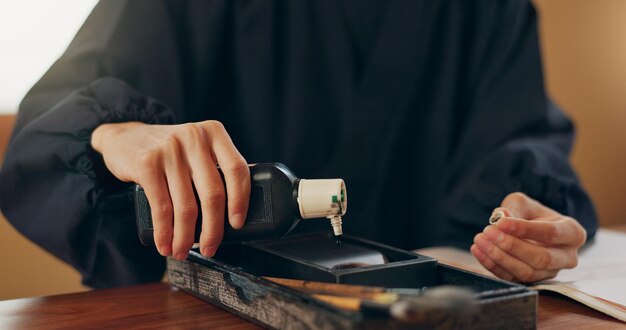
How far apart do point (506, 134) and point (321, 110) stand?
0.92 ft

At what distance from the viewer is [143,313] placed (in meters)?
0.59

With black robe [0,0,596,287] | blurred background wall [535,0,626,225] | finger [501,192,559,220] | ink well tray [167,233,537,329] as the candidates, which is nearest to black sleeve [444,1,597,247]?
black robe [0,0,596,287]

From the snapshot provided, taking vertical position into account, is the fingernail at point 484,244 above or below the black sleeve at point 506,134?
below

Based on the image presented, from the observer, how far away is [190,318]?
22.4 inches

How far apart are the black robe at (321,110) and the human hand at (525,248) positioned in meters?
0.20

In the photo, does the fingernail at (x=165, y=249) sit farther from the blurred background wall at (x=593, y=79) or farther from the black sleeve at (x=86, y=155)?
the blurred background wall at (x=593, y=79)

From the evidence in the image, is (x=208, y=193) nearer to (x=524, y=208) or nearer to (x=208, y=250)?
(x=208, y=250)

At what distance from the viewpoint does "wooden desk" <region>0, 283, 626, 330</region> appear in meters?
0.55

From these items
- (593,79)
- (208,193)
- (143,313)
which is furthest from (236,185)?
(593,79)

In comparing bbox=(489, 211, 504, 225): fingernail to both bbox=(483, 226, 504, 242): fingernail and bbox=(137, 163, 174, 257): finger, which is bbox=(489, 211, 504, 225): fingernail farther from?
bbox=(137, 163, 174, 257): finger

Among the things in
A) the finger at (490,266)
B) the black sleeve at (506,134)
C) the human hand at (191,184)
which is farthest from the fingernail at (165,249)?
the black sleeve at (506,134)

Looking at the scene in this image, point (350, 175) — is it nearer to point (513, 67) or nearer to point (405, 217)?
point (405, 217)

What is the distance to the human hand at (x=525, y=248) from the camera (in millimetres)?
657

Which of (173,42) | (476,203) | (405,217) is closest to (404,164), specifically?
(405,217)
